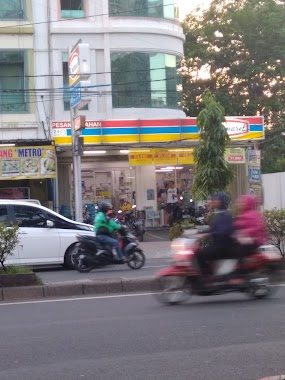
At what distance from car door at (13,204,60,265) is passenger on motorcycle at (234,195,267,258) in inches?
273

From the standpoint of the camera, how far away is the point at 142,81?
28.9 meters

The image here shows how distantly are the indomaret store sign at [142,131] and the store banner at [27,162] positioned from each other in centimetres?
67

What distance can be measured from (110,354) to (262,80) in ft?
104

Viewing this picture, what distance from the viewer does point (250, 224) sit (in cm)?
1134

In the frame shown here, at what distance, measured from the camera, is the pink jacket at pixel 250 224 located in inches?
443

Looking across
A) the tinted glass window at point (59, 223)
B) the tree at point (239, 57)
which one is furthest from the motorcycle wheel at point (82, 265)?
the tree at point (239, 57)

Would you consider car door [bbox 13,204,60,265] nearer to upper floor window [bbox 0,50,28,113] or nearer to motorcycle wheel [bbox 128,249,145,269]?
motorcycle wheel [bbox 128,249,145,269]

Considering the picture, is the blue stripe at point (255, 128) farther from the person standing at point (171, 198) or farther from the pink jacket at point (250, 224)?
the pink jacket at point (250, 224)

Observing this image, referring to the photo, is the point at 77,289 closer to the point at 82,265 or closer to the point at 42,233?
the point at 82,265

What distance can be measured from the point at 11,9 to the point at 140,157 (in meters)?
6.98

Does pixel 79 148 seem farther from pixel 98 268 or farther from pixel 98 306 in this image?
pixel 98 306

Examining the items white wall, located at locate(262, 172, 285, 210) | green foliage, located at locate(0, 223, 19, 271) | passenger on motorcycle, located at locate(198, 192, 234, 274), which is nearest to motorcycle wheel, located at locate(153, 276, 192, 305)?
Answer: passenger on motorcycle, located at locate(198, 192, 234, 274)

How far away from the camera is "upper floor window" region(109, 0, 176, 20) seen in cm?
2897

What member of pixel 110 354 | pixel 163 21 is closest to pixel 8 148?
pixel 163 21
